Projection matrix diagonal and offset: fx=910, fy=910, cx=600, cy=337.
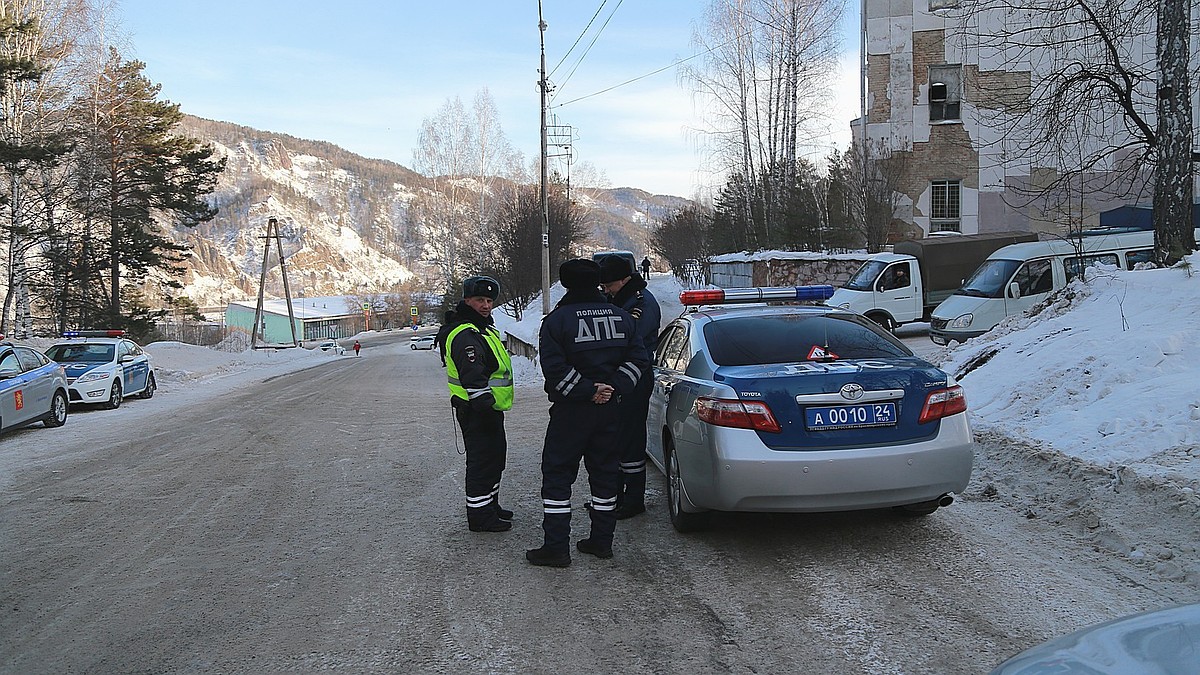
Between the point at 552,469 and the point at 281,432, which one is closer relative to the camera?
the point at 552,469

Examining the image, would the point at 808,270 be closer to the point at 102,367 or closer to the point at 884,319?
the point at 884,319

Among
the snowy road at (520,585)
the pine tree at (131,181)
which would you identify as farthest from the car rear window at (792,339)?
Answer: the pine tree at (131,181)

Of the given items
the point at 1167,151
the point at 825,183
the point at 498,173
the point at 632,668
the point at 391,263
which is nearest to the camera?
the point at 632,668

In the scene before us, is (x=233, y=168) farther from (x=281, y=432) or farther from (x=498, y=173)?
(x=281, y=432)

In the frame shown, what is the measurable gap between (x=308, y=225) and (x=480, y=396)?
564ft

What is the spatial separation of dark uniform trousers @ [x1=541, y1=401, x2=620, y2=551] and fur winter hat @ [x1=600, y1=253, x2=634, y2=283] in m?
1.28

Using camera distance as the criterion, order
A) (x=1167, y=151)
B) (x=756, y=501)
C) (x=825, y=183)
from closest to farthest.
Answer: (x=756, y=501)
(x=1167, y=151)
(x=825, y=183)

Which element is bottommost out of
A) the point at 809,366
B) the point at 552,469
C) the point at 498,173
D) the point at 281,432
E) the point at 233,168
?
the point at 281,432

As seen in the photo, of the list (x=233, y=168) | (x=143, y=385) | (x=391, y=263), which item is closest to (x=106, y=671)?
(x=143, y=385)

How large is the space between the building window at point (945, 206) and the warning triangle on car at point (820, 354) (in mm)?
28950

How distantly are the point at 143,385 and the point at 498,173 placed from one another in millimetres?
41296

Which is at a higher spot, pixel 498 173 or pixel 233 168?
pixel 233 168

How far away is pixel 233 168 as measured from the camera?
179 meters

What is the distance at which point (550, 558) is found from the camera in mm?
5465
